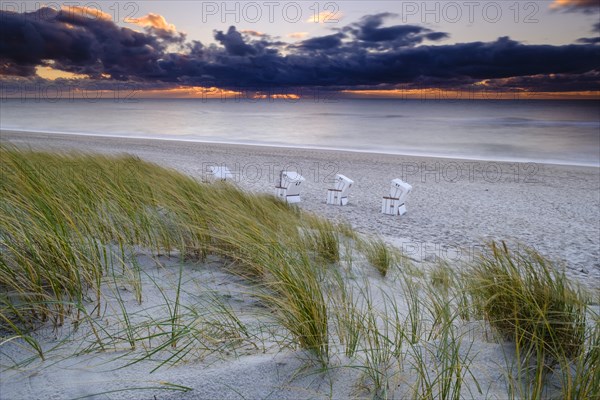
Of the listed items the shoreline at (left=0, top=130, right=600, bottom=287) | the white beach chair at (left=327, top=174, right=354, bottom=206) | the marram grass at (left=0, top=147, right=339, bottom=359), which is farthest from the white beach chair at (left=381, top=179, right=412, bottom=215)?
the marram grass at (left=0, top=147, right=339, bottom=359)

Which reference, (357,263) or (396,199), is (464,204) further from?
(357,263)

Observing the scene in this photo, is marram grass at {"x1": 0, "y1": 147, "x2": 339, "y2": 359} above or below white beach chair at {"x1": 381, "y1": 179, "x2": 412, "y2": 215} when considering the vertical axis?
above

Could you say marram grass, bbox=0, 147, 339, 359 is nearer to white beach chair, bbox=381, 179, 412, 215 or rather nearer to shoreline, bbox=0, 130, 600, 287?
shoreline, bbox=0, 130, 600, 287

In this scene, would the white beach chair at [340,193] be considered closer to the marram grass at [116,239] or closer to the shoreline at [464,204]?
the shoreline at [464,204]

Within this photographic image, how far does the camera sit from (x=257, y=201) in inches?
207

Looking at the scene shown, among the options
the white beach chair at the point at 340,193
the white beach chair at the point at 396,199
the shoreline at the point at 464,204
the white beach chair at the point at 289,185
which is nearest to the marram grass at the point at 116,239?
the shoreline at the point at 464,204

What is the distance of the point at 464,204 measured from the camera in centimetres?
915

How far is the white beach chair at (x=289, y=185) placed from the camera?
8219mm

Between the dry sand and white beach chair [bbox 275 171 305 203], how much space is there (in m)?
0.51

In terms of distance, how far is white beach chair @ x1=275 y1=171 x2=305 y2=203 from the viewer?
822 centimetres

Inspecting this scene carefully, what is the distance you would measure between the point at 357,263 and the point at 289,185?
4497mm

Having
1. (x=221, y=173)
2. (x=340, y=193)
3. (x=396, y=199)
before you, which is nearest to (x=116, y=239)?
(x=221, y=173)

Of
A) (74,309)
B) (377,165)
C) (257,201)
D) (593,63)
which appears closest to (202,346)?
(74,309)

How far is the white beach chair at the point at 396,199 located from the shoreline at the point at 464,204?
20 cm
